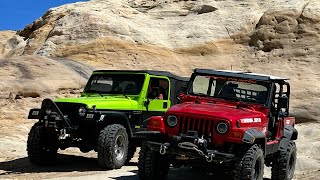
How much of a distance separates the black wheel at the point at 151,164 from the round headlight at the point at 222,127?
1.14 metres

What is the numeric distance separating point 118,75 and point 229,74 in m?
3.27

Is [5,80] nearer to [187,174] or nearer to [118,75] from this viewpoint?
[118,75]

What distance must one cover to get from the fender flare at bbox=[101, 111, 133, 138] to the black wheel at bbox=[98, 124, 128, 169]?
200 millimetres

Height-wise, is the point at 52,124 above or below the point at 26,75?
below

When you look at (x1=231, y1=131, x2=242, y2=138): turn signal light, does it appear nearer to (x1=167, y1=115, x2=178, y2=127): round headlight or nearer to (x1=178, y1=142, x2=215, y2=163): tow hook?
(x1=178, y1=142, x2=215, y2=163): tow hook

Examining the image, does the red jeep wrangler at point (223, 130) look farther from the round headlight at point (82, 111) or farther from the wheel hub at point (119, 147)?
the round headlight at point (82, 111)

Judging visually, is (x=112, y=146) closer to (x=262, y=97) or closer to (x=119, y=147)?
→ (x=119, y=147)

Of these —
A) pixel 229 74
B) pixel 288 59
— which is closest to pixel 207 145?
pixel 229 74

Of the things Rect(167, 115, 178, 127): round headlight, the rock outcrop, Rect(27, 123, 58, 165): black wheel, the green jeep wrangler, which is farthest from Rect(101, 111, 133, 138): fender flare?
the rock outcrop

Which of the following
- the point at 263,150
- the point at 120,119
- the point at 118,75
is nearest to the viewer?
the point at 263,150

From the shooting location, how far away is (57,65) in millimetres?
21797

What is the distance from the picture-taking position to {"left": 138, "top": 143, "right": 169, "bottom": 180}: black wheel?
8102 mm

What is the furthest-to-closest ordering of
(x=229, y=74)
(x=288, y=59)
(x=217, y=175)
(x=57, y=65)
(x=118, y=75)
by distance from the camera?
1. (x=288, y=59)
2. (x=57, y=65)
3. (x=118, y=75)
4. (x=217, y=175)
5. (x=229, y=74)

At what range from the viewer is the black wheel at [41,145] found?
1042cm
